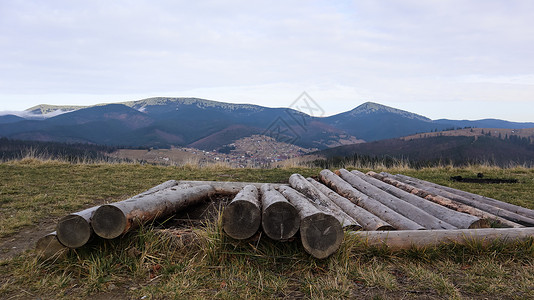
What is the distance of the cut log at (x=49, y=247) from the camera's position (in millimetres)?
3516

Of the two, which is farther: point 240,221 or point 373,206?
point 373,206

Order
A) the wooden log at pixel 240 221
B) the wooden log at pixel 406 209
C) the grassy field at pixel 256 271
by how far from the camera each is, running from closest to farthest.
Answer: the grassy field at pixel 256 271
the wooden log at pixel 240 221
the wooden log at pixel 406 209

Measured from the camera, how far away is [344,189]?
6.67 m

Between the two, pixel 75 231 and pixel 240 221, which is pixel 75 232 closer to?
pixel 75 231

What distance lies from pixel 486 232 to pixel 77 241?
513cm

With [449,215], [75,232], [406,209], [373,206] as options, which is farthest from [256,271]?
[449,215]

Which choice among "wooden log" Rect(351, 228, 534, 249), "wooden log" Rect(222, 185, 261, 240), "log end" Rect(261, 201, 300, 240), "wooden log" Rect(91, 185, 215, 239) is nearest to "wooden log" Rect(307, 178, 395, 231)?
"wooden log" Rect(351, 228, 534, 249)

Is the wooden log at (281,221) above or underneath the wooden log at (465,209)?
above

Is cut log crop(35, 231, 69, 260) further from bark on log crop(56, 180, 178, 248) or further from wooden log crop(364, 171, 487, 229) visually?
wooden log crop(364, 171, 487, 229)

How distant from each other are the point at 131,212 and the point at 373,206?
12.8ft

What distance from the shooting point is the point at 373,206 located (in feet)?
17.5

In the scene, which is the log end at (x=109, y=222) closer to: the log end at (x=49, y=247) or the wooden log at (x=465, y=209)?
the log end at (x=49, y=247)

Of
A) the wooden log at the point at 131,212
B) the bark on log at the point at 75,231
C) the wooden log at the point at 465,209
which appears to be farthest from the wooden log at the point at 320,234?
the wooden log at the point at 465,209

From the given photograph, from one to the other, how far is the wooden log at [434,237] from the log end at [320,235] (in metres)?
0.53
